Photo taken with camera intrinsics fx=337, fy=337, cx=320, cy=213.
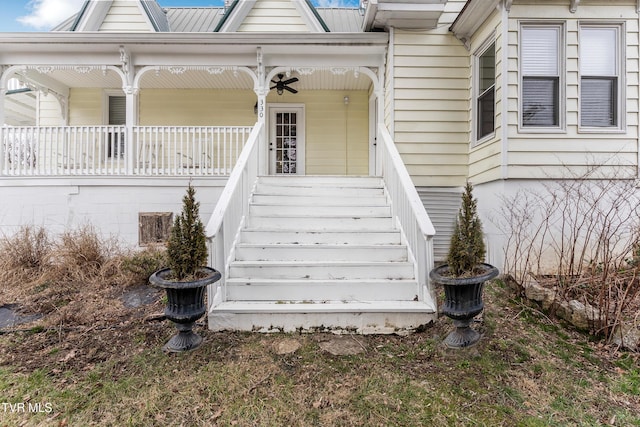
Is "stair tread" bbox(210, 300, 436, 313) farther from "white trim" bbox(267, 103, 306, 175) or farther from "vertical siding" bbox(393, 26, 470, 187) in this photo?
"white trim" bbox(267, 103, 306, 175)

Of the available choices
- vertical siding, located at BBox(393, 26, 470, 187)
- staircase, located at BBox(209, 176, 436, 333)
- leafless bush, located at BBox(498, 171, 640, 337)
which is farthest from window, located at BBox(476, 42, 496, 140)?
staircase, located at BBox(209, 176, 436, 333)

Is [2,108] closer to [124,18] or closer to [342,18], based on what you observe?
[124,18]

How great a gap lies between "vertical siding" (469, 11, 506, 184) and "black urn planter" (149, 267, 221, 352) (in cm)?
419

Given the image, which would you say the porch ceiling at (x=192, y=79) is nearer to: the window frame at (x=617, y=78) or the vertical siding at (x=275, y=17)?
the vertical siding at (x=275, y=17)

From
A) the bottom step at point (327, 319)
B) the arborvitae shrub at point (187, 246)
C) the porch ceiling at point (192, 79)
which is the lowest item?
the bottom step at point (327, 319)

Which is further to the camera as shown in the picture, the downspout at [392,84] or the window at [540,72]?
the downspout at [392,84]

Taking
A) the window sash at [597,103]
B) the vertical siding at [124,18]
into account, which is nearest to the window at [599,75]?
the window sash at [597,103]

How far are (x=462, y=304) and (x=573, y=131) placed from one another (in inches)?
134

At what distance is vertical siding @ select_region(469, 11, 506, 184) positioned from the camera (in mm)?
4786

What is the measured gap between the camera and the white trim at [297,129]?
8625 millimetres

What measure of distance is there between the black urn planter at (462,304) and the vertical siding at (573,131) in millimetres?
2394

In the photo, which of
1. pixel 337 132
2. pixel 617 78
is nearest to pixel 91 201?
pixel 337 132

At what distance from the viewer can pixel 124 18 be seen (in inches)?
324

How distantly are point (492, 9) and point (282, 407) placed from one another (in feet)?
19.1
